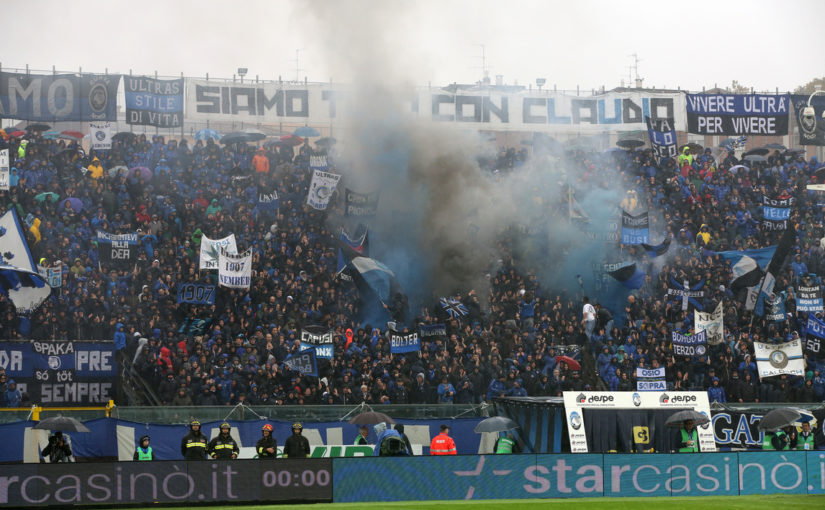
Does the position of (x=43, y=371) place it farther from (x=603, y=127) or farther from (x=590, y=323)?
(x=603, y=127)

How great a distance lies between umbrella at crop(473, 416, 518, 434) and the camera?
2609cm

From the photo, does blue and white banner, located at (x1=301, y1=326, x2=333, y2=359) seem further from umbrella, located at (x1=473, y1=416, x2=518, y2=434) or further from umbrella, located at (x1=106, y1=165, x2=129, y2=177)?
umbrella, located at (x1=106, y1=165, x2=129, y2=177)

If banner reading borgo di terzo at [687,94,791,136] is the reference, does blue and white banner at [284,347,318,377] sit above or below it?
below

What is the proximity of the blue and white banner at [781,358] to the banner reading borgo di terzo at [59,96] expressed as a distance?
1006 inches

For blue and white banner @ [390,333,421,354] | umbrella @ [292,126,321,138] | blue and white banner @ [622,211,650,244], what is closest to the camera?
blue and white banner @ [390,333,421,354]

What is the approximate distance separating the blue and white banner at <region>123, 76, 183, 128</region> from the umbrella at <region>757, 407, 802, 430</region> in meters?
27.2

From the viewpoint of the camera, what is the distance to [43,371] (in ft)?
96.3

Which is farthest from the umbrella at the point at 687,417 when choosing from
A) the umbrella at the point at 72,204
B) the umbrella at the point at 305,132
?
the umbrella at the point at 305,132

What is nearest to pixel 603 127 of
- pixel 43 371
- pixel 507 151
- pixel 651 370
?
pixel 507 151

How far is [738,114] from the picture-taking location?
50031 mm

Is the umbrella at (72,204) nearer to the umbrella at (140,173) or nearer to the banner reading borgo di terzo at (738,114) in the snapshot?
the umbrella at (140,173)

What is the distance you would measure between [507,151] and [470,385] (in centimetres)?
1624

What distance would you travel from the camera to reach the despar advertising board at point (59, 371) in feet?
96.2

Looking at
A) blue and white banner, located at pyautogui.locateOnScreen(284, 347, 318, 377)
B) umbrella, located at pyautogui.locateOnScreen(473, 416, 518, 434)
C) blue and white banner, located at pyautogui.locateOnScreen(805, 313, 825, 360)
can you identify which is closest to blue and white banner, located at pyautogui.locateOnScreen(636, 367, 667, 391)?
blue and white banner, located at pyautogui.locateOnScreen(805, 313, 825, 360)
